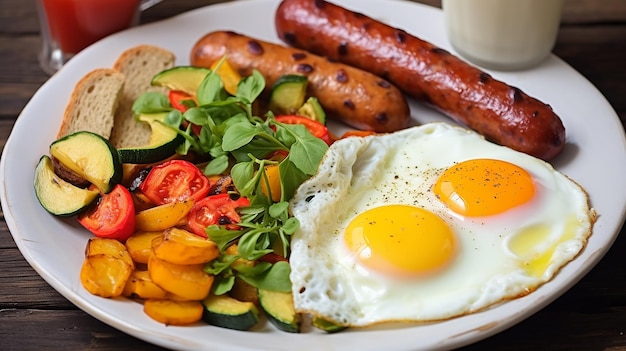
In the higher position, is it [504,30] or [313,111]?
[504,30]

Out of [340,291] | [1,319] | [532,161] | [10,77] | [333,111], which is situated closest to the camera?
[340,291]

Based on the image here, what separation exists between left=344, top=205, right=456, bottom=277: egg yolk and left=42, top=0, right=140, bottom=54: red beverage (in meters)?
2.06

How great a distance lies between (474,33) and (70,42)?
6.90 feet

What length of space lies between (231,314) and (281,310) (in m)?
0.16

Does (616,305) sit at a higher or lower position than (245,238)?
lower

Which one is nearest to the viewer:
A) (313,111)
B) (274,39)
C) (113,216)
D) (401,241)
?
(401,241)

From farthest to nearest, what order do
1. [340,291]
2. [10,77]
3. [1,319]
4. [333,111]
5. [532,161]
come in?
[10,77]
[333,111]
[532,161]
[1,319]
[340,291]

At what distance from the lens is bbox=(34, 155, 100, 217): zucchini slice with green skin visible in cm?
306

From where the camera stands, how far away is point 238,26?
172 inches

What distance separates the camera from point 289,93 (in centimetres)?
367

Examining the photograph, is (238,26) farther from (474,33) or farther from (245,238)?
(245,238)

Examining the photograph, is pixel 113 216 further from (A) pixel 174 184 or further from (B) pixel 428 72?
(B) pixel 428 72

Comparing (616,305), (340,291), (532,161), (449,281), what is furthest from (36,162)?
(616,305)

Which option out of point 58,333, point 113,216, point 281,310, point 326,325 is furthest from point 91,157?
point 326,325
